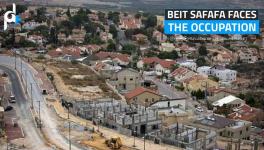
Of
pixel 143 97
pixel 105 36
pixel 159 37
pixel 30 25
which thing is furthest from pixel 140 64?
pixel 30 25

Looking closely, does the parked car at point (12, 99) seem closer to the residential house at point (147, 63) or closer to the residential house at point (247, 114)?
the residential house at point (247, 114)

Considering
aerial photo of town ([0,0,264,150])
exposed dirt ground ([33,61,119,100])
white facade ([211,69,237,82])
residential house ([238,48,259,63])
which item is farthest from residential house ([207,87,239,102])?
residential house ([238,48,259,63])

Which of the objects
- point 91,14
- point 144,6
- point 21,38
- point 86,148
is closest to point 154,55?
point 21,38

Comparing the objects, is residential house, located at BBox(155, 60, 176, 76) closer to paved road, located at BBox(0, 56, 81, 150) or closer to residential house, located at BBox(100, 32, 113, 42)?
paved road, located at BBox(0, 56, 81, 150)

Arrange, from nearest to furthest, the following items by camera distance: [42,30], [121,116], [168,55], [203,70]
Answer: [121,116], [203,70], [168,55], [42,30]

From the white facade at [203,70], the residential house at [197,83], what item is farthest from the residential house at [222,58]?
the residential house at [197,83]

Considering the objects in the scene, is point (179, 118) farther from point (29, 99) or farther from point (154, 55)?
point (154, 55)

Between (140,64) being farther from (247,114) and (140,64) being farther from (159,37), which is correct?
(159,37)
